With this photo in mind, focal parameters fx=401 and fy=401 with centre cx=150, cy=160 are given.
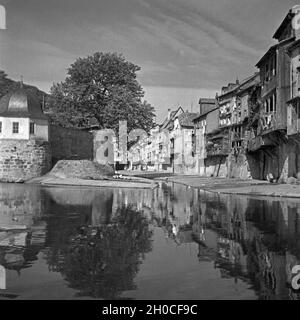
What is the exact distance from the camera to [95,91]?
60844 millimetres

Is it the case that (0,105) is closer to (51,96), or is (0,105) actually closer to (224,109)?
(51,96)

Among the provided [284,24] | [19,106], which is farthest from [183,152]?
[284,24]

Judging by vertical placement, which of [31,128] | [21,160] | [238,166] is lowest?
[238,166]

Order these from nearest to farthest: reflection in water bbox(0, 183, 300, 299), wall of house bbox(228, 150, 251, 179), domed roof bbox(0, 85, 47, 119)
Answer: reflection in water bbox(0, 183, 300, 299) → domed roof bbox(0, 85, 47, 119) → wall of house bbox(228, 150, 251, 179)

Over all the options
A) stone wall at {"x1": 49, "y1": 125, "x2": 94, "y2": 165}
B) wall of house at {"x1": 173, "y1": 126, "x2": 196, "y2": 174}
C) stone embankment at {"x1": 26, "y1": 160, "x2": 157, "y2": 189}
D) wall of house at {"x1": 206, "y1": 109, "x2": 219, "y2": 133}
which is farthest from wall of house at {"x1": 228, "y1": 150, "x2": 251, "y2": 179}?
stone wall at {"x1": 49, "y1": 125, "x2": 94, "y2": 165}

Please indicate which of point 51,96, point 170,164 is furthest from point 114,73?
point 170,164

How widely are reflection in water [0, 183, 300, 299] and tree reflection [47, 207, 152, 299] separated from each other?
2cm

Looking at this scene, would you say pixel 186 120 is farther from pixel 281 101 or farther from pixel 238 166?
pixel 281 101

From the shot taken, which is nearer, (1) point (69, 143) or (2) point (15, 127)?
(2) point (15, 127)

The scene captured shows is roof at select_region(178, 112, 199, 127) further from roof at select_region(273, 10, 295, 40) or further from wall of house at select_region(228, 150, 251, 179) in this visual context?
roof at select_region(273, 10, 295, 40)

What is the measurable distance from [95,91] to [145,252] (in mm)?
52397

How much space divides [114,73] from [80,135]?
11115 millimetres

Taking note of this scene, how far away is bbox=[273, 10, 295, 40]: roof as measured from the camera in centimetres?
3695

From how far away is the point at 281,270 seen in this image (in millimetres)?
8602
